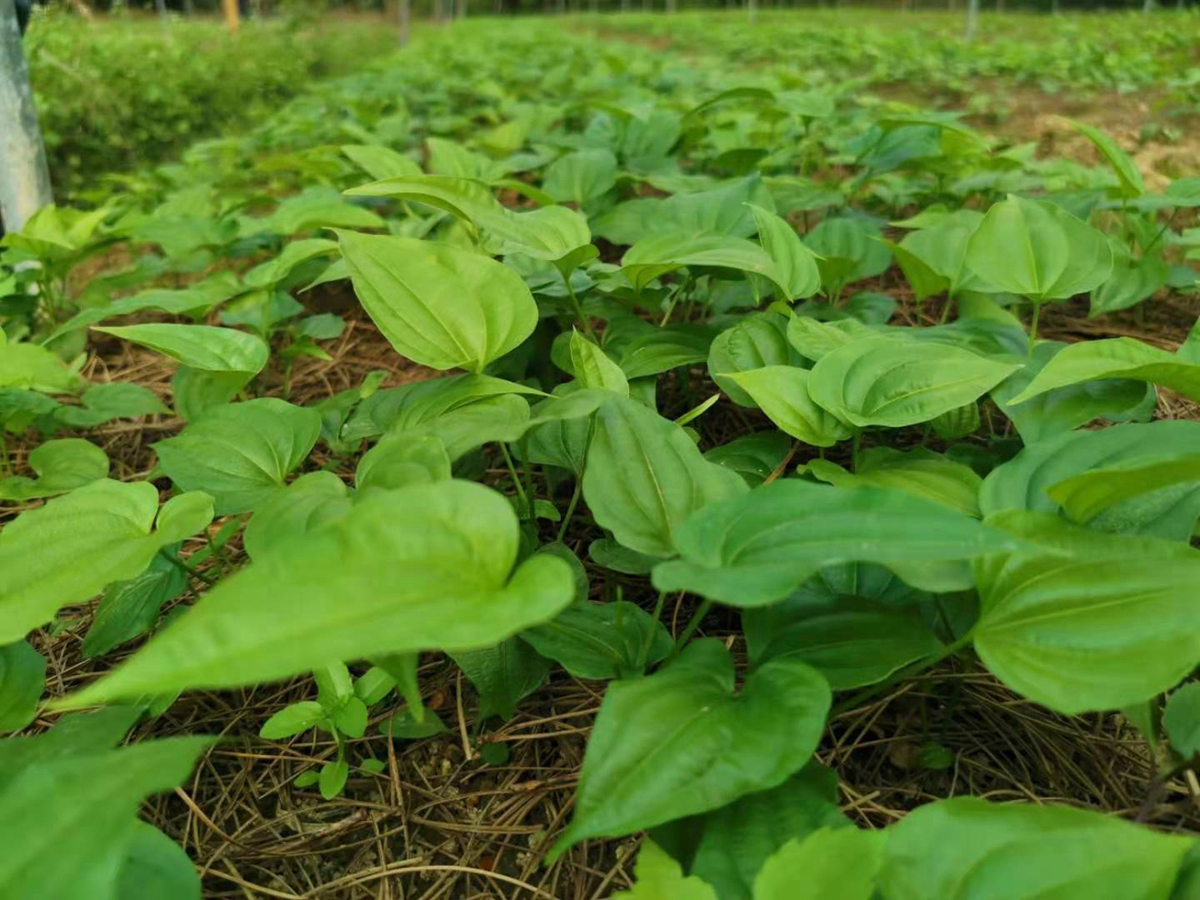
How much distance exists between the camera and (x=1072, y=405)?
1.12 meters

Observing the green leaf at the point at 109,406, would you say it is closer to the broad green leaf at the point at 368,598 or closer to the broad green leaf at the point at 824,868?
the broad green leaf at the point at 368,598

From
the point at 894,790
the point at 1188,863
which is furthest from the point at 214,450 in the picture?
the point at 1188,863

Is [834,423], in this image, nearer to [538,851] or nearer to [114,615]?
[538,851]

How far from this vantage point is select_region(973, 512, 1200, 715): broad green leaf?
697 mm

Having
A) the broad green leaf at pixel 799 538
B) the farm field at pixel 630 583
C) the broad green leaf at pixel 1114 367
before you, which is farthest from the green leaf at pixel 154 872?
the broad green leaf at pixel 1114 367

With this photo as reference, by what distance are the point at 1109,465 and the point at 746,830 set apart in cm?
54

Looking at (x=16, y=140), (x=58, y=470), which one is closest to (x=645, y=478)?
(x=58, y=470)

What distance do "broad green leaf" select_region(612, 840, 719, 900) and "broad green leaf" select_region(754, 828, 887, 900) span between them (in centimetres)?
5

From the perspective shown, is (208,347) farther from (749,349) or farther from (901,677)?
(901,677)

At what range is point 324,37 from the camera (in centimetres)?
1044

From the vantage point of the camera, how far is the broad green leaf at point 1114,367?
981 mm

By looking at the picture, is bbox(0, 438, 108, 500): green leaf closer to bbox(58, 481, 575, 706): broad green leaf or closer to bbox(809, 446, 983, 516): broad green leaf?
bbox(58, 481, 575, 706): broad green leaf

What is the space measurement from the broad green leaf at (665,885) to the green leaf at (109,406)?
1335 mm

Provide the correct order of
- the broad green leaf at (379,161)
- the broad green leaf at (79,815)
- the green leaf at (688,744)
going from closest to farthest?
1. the broad green leaf at (79,815)
2. the green leaf at (688,744)
3. the broad green leaf at (379,161)
